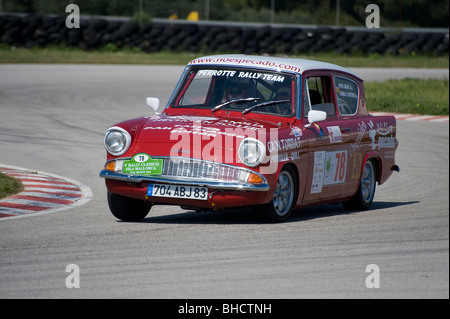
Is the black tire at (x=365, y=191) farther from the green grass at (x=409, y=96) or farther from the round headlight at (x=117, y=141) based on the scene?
the green grass at (x=409, y=96)

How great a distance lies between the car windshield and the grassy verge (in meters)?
19.2

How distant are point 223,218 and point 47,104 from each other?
36.8 feet

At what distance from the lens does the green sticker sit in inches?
294

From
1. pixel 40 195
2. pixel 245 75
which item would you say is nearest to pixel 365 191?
pixel 245 75

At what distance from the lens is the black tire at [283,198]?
761 centimetres

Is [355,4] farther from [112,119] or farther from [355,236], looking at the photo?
[355,236]

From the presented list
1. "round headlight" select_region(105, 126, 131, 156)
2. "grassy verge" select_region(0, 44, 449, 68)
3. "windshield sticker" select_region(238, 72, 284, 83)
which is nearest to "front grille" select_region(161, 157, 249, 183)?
"round headlight" select_region(105, 126, 131, 156)

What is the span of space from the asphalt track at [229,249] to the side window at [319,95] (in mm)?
1089

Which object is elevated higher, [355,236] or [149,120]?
[149,120]

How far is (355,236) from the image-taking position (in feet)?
23.4

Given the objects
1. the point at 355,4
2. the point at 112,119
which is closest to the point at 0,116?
the point at 112,119

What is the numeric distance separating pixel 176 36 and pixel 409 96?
11.2m

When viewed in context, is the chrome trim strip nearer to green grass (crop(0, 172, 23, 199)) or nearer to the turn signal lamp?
the turn signal lamp
